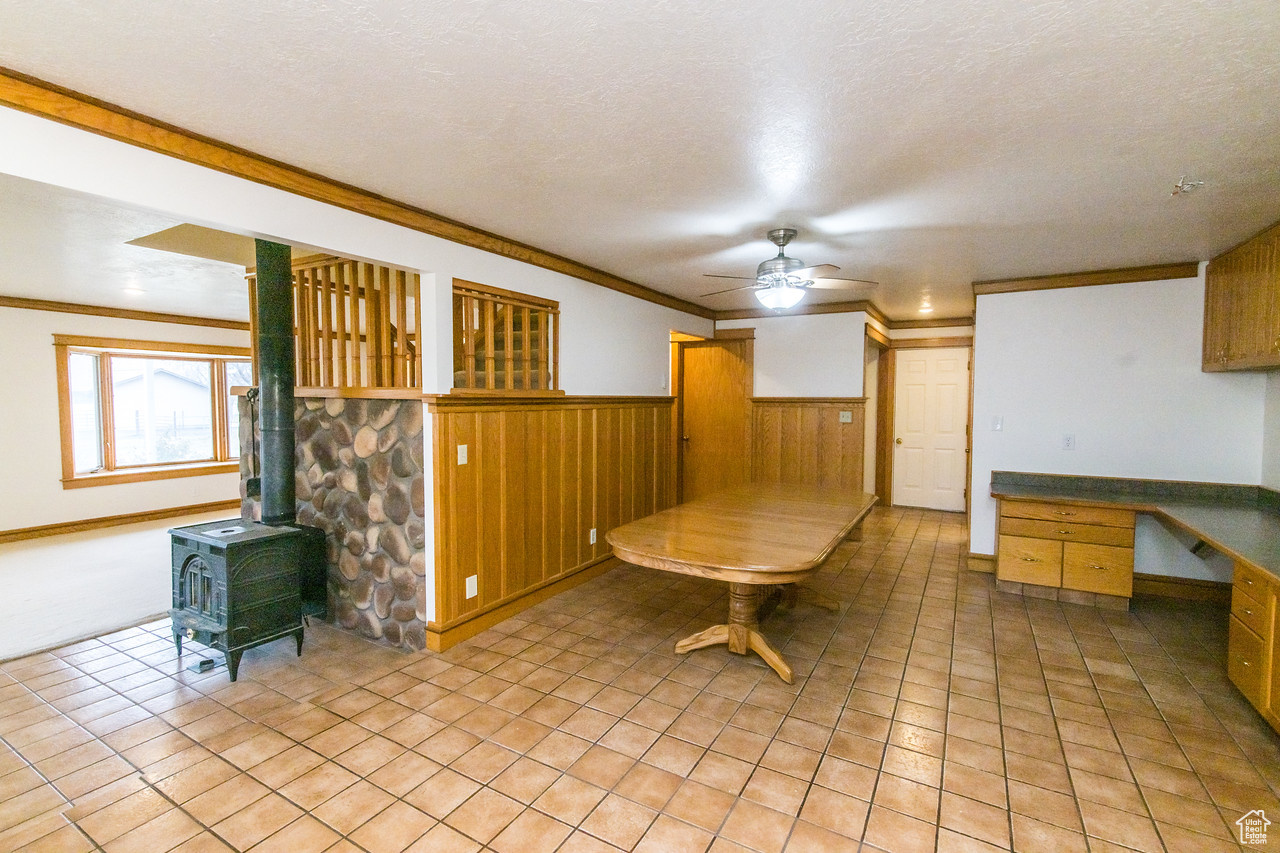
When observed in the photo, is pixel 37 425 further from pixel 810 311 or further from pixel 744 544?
pixel 810 311

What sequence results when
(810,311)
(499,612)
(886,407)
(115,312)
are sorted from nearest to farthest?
(499,612) < (810,311) < (115,312) < (886,407)

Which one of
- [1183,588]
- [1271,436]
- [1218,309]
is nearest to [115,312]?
[1218,309]

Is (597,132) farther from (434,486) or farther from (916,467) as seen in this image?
(916,467)

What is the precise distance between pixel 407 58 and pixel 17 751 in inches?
121

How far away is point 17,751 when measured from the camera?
2.25m

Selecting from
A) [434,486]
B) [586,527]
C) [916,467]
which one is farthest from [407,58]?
[916,467]

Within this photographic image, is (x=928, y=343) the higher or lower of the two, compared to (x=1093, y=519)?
higher

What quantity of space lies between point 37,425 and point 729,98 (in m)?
7.47

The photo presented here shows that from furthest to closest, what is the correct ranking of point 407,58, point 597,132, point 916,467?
point 916,467 → point 597,132 → point 407,58

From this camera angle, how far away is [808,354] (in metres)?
5.82

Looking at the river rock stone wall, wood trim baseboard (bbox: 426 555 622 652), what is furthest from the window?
wood trim baseboard (bbox: 426 555 622 652)

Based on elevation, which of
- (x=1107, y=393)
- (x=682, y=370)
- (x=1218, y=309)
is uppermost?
(x=1218, y=309)

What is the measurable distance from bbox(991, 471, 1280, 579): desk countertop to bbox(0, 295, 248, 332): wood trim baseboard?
849 centimetres

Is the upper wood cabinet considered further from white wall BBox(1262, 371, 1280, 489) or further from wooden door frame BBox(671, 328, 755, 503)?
wooden door frame BBox(671, 328, 755, 503)
